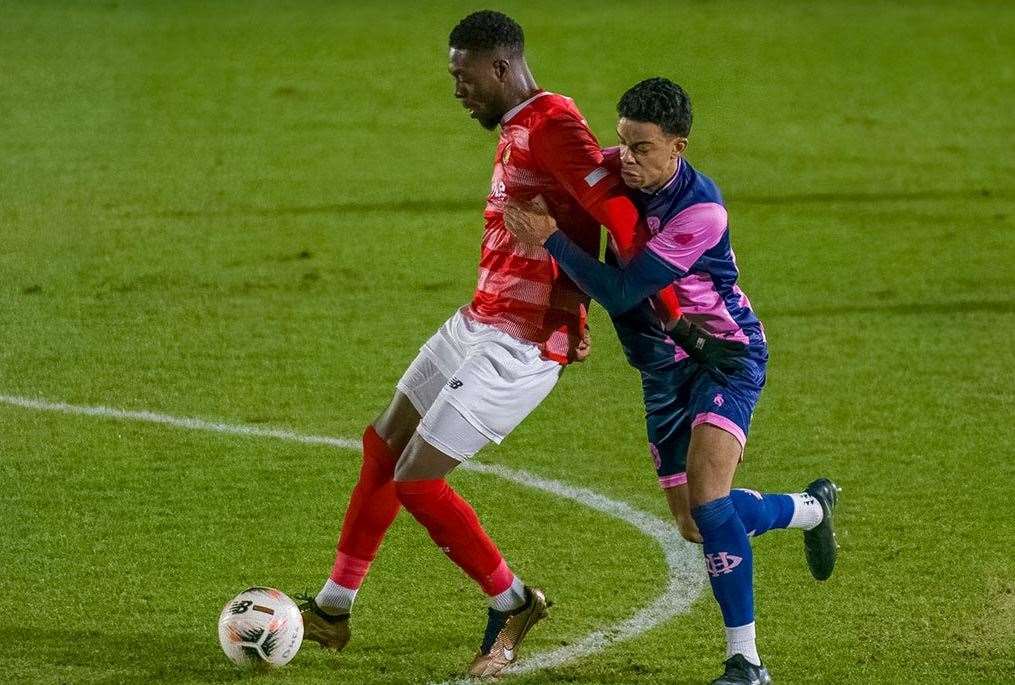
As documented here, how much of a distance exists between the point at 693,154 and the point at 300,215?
3.87m

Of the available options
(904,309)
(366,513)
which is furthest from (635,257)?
→ (904,309)

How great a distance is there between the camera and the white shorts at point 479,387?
561cm

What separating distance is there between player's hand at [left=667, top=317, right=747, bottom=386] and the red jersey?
15.5 inches

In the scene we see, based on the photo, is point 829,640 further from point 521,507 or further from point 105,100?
point 105,100

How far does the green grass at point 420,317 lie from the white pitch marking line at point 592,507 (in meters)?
0.09

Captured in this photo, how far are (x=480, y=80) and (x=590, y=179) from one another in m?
0.52

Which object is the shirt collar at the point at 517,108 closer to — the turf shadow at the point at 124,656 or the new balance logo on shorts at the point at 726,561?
the new balance logo on shorts at the point at 726,561

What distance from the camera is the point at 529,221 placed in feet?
→ 17.9

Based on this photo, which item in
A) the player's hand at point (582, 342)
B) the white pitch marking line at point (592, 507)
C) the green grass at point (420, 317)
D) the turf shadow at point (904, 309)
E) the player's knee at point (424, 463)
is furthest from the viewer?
the turf shadow at point (904, 309)

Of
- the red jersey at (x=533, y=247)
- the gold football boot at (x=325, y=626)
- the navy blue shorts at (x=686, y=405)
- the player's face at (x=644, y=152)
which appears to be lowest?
the gold football boot at (x=325, y=626)

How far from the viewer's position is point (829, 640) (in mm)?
6047

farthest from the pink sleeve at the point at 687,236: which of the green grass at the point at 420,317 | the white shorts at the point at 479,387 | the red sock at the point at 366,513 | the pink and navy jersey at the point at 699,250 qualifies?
the green grass at the point at 420,317

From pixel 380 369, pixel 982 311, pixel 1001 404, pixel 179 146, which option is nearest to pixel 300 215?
→ pixel 179 146

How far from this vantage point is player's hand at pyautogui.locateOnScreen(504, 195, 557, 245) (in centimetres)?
546
